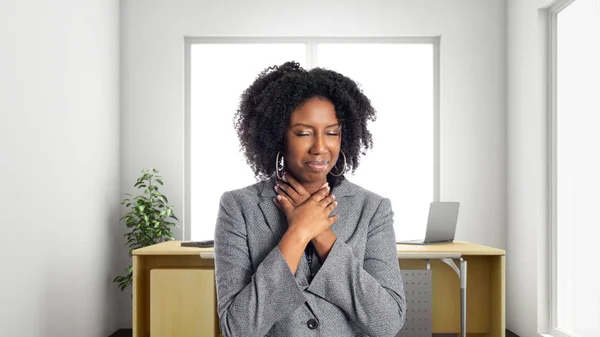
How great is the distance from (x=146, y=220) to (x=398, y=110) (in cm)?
245

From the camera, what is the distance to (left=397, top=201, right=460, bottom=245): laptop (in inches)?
162

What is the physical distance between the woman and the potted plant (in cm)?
400

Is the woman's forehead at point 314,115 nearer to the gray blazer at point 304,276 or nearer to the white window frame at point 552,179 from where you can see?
the gray blazer at point 304,276

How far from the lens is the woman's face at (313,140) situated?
131 centimetres

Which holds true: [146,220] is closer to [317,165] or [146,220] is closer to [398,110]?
[398,110]

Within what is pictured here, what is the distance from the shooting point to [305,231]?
4.27 feet

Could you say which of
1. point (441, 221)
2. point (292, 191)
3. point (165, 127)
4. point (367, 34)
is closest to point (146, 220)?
point (165, 127)

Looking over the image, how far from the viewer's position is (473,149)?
5824 millimetres

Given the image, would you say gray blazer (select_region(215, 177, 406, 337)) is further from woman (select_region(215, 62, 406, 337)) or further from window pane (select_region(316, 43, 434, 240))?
Answer: window pane (select_region(316, 43, 434, 240))

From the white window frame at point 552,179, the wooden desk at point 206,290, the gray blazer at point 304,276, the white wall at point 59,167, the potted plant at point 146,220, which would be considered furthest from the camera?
the potted plant at point 146,220

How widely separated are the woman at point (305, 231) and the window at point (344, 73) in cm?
443
